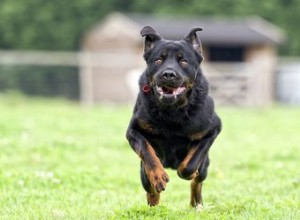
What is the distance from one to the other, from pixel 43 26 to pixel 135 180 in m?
42.4

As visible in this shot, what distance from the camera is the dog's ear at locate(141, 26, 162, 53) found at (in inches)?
274

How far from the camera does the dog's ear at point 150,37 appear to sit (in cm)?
696

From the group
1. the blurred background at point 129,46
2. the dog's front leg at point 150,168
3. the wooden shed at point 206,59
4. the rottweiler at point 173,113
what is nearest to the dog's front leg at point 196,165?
the rottweiler at point 173,113

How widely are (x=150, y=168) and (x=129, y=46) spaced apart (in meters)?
31.7

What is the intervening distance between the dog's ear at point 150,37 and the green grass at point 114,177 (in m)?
1.52

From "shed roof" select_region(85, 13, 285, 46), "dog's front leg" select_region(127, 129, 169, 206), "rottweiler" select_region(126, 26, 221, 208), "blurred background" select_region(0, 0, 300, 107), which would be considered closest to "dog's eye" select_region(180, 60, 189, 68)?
"rottweiler" select_region(126, 26, 221, 208)

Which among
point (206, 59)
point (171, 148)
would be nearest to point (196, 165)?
point (171, 148)

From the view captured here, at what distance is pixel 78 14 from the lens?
5128 centimetres

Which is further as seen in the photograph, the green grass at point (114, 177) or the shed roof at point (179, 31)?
the shed roof at point (179, 31)

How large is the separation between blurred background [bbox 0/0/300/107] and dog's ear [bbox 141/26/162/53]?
2229 cm

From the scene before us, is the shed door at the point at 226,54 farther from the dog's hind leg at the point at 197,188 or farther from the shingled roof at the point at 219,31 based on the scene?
the dog's hind leg at the point at 197,188

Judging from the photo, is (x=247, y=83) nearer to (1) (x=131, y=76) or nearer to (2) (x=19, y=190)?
(1) (x=131, y=76)

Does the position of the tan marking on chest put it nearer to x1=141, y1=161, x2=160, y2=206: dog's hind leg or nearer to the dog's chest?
the dog's chest

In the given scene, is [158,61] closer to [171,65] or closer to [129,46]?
[171,65]
